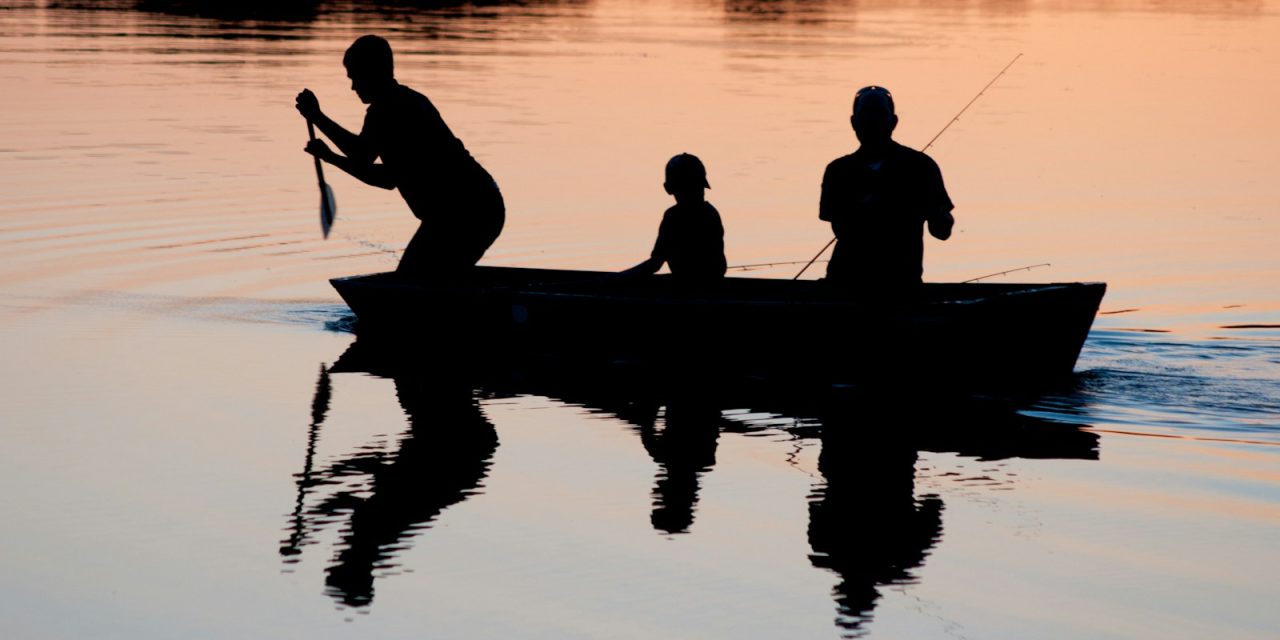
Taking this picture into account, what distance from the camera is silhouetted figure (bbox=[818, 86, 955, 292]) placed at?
30.7ft

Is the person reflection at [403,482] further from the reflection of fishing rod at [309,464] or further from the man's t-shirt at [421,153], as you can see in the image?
the man's t-shirt at [421,153]

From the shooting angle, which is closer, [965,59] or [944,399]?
[944,399]

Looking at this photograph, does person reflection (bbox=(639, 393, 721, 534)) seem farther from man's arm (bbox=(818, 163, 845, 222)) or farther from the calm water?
man's arm (bbox=(818, 163, 845, 222))

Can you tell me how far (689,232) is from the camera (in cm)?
1051

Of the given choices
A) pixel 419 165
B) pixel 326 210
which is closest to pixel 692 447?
pixel 419 165

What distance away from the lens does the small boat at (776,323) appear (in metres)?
9.66

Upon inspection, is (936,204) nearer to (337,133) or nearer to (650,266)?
(650,266)

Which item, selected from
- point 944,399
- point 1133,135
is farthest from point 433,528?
point 1133,135

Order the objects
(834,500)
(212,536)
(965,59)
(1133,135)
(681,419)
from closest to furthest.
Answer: (212,536), (834,500), (681,419), (1133,135), (965,59)

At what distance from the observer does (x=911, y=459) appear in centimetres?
852

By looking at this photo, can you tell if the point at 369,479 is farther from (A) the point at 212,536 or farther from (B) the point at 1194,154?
(B) the point at 1194,154

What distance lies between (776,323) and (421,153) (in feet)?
7.89

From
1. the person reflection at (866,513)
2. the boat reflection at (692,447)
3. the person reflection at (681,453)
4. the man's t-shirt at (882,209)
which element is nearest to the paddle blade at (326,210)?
the boat reflection at (692,447)

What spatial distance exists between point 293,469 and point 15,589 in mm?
1908
